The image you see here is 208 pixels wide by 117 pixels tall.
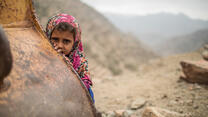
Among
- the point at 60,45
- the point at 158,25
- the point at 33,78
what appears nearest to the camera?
the point at 33,78

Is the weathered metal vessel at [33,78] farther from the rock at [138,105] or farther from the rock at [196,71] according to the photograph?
the rock at [196,71]

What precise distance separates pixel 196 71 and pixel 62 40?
8.77 feet

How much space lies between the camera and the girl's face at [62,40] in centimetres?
145

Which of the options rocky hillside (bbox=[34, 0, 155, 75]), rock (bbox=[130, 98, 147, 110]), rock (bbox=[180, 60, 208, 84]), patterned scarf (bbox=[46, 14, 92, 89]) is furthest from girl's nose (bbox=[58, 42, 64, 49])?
rock (bbox=[180, 60, 208, 84])

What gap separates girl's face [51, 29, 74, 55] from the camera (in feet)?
4.76

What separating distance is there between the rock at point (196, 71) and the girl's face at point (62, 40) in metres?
2.54

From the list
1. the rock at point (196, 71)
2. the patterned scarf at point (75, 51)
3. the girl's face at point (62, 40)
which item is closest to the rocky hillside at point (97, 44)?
the patterned scarf at point (75, 51)

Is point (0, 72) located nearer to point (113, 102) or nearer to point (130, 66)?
point (113, 102)

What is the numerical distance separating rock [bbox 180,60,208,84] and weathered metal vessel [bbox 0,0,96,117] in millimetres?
2623

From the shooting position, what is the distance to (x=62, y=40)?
147 cm

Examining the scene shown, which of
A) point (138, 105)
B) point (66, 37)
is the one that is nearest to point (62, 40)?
point (66, 37)

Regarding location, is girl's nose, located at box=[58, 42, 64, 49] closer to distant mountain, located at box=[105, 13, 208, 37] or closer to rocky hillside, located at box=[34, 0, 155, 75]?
rocky hillside, located at box=[34, 0, 155, 75]

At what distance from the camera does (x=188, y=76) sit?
3.14 m

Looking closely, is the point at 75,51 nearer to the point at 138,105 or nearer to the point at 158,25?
the point at 138,105
